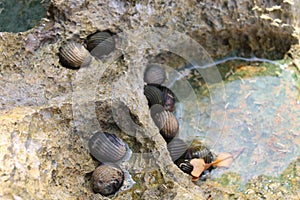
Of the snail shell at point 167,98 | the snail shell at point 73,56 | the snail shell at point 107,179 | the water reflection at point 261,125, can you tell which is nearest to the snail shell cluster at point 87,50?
the snail shell at point 73,56

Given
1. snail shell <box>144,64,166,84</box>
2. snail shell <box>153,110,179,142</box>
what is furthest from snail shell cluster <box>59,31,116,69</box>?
snail shell <box>153,110,179,142</box>

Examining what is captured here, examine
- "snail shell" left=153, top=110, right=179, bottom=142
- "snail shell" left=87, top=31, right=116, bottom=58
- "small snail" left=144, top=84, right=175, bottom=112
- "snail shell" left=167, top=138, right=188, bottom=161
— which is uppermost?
"snail shell" left=87, top=31, right=116, bottom=58

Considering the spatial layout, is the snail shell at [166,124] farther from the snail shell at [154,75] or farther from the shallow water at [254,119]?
the snail shell at [154,75]

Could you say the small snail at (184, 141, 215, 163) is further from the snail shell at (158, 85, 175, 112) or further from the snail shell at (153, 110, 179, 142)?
the snail shell at (158, 85, 175, 112)

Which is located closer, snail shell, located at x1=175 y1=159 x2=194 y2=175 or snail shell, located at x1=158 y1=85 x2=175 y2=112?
snail shell, located at x1=175 y1=159 x2=194 y2=175

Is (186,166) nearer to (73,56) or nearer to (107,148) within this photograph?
(107,148)

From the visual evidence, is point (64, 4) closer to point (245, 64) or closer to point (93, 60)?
point (93, 60)

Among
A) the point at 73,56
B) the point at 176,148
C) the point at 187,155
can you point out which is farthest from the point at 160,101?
the point at 73,56
